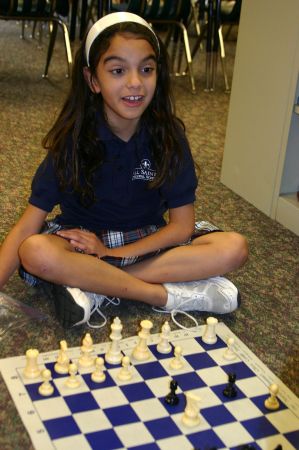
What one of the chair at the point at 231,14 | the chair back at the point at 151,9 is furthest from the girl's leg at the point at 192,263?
the chair at the point at 231,14

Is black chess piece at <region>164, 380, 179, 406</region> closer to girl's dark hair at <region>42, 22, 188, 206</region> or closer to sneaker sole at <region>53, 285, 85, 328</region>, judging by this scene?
sneaker sole at <region>53, 285, 85, 328</region>

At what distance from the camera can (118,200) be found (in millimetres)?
1628

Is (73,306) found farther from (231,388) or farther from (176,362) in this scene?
(231,388)

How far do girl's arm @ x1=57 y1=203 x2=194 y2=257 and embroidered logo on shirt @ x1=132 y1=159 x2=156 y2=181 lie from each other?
10cm

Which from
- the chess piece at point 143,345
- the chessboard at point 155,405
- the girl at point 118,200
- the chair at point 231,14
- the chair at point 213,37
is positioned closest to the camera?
the chessboard at point 155,405

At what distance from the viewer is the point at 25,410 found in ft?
4.12

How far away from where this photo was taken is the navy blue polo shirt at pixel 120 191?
62.7 inches

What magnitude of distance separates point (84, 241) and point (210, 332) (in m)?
0.33

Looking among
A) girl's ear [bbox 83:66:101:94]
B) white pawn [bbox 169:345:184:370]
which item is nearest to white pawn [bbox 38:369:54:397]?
white pawn [bbox 169:345:184:370]

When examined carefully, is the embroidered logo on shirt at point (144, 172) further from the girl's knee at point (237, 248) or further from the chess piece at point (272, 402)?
the chess piece at point (272, 402)

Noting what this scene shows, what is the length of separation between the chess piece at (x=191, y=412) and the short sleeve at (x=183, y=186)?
0.53m

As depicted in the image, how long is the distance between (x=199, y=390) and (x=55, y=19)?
90.6 inches

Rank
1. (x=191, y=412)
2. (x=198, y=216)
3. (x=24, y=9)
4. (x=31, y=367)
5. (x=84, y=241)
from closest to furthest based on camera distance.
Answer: (x=191, y=412)
(x=31, y=367)
(x=84, y=241)
(x=198, y=216)
(x=24, y=9)

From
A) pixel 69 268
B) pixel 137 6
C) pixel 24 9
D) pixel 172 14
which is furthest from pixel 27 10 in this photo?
pixel 69 268
